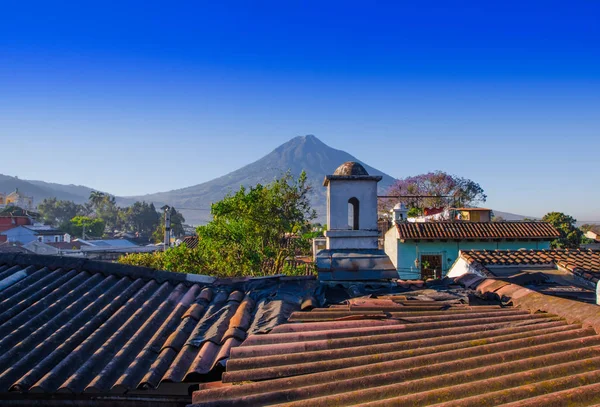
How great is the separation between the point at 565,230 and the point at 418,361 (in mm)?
36632

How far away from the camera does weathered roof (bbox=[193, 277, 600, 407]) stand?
3.04m

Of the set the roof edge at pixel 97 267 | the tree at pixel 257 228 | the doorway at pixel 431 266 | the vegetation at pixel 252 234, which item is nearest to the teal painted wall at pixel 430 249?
the doorway at pixel 431 266

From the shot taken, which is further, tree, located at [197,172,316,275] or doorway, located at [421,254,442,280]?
doorway, located at [421,254,442,280]

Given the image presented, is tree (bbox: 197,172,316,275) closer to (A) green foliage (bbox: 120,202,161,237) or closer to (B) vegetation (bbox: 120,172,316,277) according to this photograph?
(B) vegetation (bbox: 120,172,316,277)

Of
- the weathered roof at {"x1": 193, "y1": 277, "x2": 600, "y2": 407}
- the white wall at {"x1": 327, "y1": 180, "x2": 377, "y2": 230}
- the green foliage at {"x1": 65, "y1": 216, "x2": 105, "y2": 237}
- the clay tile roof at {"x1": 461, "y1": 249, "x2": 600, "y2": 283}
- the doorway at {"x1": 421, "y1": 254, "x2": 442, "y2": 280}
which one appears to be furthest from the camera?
the green foliage at {"x1": 65, "y1": 216, "x2": 105, "y2": 237}

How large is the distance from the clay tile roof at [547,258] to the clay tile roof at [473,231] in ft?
24.5

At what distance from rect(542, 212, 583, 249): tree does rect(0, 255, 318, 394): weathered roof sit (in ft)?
105

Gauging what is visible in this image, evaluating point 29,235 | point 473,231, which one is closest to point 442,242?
point 473,231

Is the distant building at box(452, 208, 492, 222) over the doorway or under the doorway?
over

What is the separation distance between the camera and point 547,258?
1377 cm

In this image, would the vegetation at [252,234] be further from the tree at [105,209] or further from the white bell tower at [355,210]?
the tree at [105,209]

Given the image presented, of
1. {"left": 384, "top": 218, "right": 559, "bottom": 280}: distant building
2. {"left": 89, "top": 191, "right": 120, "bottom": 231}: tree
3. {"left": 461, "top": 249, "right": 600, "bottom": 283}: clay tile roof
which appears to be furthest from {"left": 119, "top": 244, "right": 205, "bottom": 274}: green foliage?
{"left": 89, "top": 191, "right": 120, "bottom": 231}: tree

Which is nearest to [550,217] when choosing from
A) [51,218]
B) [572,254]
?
[572,254]

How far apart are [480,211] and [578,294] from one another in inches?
965
